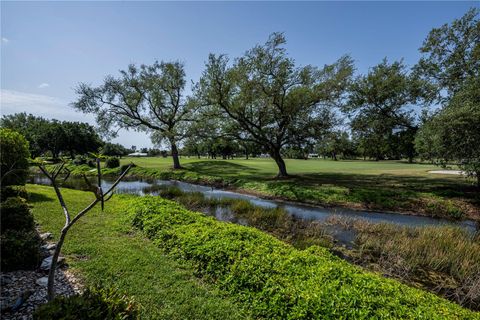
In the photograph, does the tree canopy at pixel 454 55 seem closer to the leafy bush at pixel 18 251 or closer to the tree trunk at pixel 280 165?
the tree trunk at pixel 280 165

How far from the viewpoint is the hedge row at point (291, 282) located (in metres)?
3.94

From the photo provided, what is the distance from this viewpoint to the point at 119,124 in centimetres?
3391

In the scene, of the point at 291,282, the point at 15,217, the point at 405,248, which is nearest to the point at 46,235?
the point at 15,217

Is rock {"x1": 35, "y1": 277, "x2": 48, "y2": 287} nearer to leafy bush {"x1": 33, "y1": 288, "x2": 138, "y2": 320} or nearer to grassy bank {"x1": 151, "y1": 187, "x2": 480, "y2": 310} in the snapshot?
leafy bush {"x1": 33, "y1": 288, "x2": 138, "y2": 320}

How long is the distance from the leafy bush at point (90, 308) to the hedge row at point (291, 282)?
2.18 m

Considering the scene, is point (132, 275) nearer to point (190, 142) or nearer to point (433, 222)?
point (433, 222)

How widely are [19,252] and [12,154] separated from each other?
268 inches

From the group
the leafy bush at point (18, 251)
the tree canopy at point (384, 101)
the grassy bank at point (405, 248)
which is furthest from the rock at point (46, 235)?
the tree canopy at point (384, 101)

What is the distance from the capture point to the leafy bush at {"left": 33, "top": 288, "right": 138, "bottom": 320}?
288cm

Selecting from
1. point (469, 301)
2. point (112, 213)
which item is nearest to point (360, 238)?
point (469, 301)

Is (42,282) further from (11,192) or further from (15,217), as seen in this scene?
(11,192)

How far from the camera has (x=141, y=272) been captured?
5445mm

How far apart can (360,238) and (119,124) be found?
34.2m

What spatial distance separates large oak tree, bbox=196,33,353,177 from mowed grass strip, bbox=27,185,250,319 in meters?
15.8
